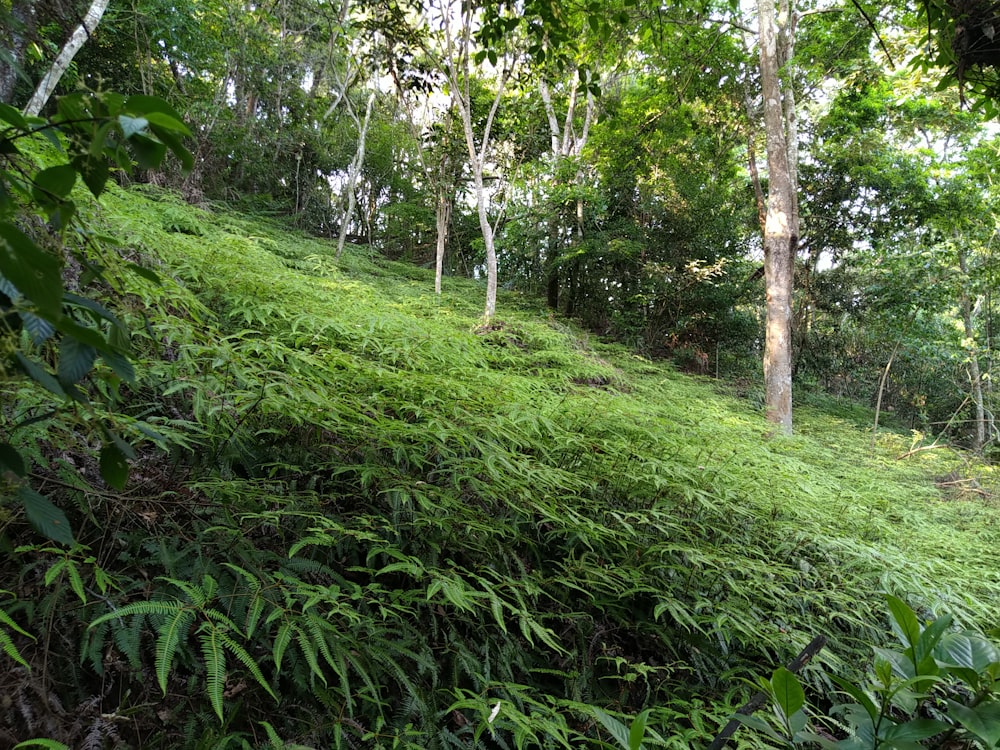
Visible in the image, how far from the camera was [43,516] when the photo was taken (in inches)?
25.0

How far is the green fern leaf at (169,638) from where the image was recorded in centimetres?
103

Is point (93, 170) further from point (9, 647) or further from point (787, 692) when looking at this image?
point (787, 692)

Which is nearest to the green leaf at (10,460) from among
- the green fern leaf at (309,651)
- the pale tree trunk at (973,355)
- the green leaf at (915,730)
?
the green fern leaf at (309,651)

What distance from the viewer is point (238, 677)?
1.26 m

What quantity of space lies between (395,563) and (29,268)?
118 cm

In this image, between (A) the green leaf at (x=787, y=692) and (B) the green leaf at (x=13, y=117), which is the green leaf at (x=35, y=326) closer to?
(B) the green leaf at (x=13, y=117)

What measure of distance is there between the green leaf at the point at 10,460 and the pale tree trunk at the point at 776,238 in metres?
6.51

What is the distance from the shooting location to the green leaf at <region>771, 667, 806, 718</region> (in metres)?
0.70

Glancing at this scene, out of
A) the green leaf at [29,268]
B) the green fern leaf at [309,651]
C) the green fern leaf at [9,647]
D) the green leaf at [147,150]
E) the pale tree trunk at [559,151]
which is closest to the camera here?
the green leaf at [29,268]

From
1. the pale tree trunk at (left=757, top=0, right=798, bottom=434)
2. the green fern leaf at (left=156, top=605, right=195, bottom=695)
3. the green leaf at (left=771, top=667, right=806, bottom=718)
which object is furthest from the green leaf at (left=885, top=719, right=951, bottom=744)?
the pale tree trunk at (left=757, top=0, right=798, bottom=434)

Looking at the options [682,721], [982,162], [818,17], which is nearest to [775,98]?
[818,17]

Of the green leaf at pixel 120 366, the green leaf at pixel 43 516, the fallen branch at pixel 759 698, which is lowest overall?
the fallen branch at pixel 759 698

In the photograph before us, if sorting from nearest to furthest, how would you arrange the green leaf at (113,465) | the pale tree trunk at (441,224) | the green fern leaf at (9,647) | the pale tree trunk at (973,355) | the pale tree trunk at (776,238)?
the green leaf at (113,465) → the green fern leaf at (9,647) → the pale tree trunk at (776,238) → the pale tree trunk at (441,224) → the pale tree trunk at (973,355)

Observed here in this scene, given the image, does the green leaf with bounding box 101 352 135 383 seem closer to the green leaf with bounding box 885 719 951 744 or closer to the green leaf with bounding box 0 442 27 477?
the green leaf with bounding box 0 442 27 477
